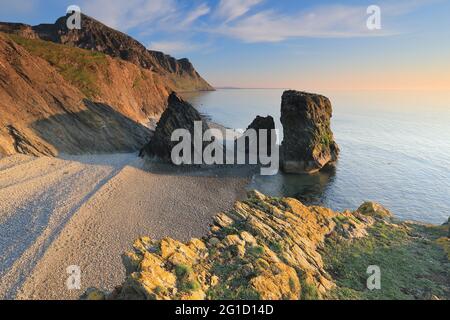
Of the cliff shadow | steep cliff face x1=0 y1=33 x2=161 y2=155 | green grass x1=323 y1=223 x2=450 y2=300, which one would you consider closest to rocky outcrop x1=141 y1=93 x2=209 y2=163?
the cliff shadow

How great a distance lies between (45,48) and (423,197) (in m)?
78.7

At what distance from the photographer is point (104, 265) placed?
Answer: 22.8 meters

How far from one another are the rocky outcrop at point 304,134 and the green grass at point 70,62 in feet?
129

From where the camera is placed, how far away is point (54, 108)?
167 feet

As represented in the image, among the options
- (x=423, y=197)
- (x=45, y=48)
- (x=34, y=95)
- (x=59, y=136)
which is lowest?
(x=423, y=197)

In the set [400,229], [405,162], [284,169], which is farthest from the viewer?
[405,162]

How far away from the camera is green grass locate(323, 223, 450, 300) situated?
18.2 meters

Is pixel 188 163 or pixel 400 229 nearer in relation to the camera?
pixel 400 229

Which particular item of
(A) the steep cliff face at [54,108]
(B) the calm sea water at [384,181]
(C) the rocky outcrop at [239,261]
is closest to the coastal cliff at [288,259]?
(C) the rocky outcrop at [239,261]

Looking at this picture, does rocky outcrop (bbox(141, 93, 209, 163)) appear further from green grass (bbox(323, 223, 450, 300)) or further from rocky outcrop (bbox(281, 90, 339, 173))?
green grass (bbox(323, 223, 450, 300))

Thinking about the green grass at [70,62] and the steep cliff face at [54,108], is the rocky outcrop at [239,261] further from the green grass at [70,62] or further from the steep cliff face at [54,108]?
the green grass at [70,62]

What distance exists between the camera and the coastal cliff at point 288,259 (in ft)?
43.9

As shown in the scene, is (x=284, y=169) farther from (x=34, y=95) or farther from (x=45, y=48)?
(x=45, y=48)
